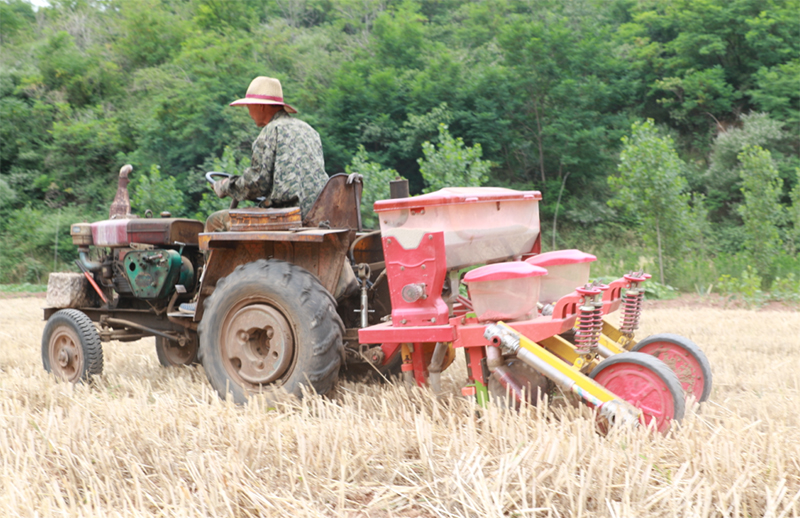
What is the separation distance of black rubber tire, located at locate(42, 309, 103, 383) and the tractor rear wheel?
3.31 meters

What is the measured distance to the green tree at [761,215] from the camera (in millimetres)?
11516

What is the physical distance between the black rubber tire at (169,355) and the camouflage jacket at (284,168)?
63.9 inches

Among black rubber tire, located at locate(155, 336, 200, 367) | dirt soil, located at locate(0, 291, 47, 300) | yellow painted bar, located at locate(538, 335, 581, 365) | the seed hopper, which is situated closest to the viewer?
the seed hopper

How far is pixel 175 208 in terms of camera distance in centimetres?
1588

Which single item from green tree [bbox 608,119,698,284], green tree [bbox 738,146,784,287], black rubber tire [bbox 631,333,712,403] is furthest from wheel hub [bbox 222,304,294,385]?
green tree [bbox 738,146,784,287]

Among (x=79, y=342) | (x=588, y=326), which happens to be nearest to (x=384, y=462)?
(x=588, y=326)

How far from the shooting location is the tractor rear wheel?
2.91 metres

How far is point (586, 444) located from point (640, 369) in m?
0.56

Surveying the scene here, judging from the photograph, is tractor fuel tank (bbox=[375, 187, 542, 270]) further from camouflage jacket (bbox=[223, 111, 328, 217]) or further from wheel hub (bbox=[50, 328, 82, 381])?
wheel hub (bbox=[50, 328, 82, 381])

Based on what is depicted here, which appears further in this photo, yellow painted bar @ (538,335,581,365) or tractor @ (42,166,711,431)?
yellow painted bar @ (538,335,581,365)

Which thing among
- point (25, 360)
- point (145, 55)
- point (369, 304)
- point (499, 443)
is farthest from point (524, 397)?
point (145, 55)

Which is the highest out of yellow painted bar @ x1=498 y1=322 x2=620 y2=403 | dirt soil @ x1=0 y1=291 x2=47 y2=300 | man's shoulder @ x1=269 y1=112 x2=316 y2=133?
man's shoulder @ x1=269 y1=112 x2=316 y2=133

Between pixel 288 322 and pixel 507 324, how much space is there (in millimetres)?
1213

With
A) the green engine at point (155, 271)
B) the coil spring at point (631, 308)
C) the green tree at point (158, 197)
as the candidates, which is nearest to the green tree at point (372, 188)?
the green tree at point (158, 197)
